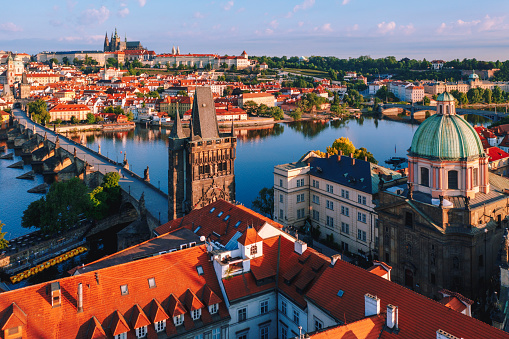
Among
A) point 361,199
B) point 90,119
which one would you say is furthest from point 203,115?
point 90,119

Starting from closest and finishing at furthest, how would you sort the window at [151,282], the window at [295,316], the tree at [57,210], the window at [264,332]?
the window at [151,282], the window at [295,316], the window at [264,332], the tree at [57,210]

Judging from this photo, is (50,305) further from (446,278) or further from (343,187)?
(343,187)

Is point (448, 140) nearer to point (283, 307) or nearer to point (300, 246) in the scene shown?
point (300, 246)

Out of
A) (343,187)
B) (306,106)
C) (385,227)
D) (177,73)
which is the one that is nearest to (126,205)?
(343,187)

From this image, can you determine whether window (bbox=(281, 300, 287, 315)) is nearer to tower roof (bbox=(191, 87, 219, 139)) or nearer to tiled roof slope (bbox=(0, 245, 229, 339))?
tiled roof slope (bbox=(0, 245, 229, 339))

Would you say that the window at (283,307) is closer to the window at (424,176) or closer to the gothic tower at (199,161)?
the window at (424,176)

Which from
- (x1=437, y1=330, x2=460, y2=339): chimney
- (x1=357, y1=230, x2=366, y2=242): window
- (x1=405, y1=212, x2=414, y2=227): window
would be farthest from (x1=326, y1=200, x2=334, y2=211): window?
(x1=437, y1=330, x2=460, y2=339): chimney

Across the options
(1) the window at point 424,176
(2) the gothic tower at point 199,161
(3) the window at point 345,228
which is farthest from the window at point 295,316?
(2) the gothic tower at point 199,161
